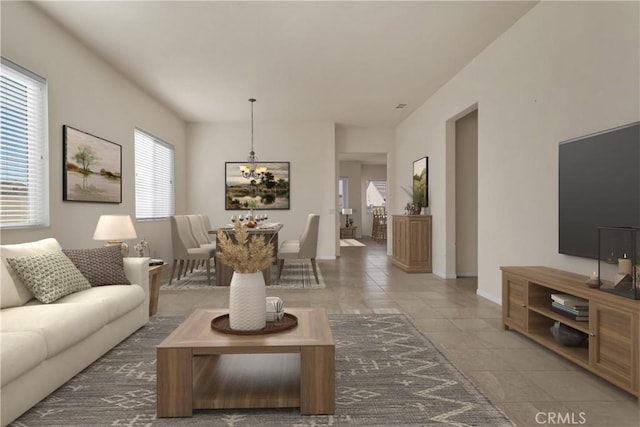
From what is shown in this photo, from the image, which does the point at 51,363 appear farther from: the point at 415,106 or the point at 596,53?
the point at 415,106

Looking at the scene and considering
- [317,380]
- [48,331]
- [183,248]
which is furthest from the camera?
[183,248]

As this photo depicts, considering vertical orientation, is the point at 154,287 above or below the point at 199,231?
below

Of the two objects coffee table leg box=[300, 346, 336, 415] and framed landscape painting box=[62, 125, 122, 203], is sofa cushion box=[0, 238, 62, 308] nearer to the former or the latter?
framed landscape painting box=[62, 125, 122, 203]

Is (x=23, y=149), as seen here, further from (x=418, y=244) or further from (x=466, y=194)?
(x=466, y=194)

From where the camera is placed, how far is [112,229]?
421 centimetres

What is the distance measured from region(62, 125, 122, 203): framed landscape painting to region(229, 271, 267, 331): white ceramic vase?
2.90 metres

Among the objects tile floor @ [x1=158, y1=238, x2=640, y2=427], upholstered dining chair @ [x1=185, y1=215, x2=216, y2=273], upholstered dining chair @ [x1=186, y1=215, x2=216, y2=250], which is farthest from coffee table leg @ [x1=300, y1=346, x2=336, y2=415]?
upholstered dining chair @ [x1=186, y1=215, x2=216, y2=250]

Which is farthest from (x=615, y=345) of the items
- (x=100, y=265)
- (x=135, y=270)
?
(x=100, y=265)

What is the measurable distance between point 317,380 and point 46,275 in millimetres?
2023

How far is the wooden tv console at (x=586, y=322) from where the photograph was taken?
7.38ft

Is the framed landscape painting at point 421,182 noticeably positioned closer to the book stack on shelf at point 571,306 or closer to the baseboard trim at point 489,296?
the baseboard trim at point 489,296

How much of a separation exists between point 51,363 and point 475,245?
575 centimetres

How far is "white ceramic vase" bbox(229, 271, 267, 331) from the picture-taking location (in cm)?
232

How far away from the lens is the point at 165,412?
2105 mm
